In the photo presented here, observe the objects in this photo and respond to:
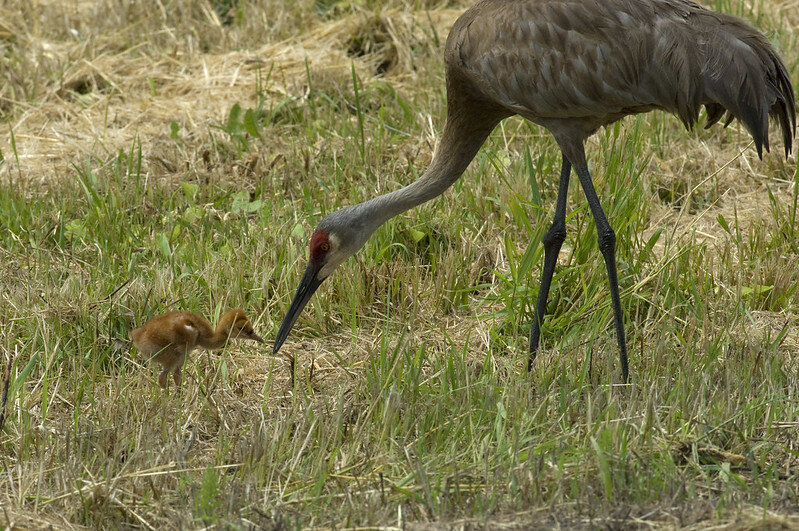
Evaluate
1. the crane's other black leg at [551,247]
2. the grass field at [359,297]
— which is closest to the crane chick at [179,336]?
the grass field at [359,297]

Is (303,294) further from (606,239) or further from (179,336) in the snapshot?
(606,239)

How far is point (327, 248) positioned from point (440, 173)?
63 centimetres

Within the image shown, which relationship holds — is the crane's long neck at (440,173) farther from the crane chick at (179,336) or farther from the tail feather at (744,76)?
the tail feather at (744,76)

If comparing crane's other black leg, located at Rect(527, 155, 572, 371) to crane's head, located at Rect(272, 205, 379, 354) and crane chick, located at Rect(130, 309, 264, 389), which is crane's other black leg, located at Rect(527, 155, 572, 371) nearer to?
crane's head, located at Rect(272, 205, 379, 354)

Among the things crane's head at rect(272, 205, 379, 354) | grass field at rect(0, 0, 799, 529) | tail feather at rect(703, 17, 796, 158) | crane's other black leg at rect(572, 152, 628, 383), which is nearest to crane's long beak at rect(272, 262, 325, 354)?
crane's head at rect(272, 205, 379, 354)

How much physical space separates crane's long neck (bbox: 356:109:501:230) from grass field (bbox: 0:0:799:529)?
0.40 meters

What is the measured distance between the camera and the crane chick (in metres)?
4.36

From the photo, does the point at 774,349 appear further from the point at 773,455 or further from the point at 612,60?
the point at 612,60

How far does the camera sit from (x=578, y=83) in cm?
451

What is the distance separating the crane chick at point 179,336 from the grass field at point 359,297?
12 centimetres

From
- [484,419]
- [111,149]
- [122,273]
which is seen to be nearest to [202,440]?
[484,419]

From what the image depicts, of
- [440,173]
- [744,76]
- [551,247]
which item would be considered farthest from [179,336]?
[744,76]

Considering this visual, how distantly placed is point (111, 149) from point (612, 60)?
3628 millimetres

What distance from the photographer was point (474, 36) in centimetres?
475
